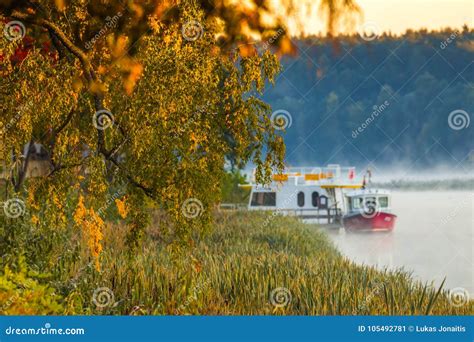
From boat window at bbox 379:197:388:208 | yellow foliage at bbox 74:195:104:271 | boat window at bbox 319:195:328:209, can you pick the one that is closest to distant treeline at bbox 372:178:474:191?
boat window at bbox 319:195:328:209

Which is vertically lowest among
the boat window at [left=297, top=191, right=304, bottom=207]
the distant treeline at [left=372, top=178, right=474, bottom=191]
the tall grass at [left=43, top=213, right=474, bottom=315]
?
the tall grass at [left=43, top=213, right=474, bottom=315]

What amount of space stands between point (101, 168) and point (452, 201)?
119m

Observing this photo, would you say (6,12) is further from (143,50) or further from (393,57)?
(393,57)

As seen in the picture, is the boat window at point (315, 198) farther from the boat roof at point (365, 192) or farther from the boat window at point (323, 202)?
the boat roof at point (365, 192)

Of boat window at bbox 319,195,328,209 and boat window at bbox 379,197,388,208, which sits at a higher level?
boat window at bbox 319,195,328,209

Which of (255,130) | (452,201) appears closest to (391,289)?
(255,130)

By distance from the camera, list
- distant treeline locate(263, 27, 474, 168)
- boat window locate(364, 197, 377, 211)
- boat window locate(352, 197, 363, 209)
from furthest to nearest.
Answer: distant treeline locate(263, 27, 474, 168), boat window locate(364, 197, 377, 211), boat window locate(352, 197, 363, 209)

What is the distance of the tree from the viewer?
38.2 ft

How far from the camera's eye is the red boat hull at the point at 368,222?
47656 mm

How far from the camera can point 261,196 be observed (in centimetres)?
4706

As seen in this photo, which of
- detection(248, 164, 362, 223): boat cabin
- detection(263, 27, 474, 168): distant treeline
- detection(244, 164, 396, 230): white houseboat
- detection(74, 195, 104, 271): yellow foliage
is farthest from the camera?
detection(263, 27, 474, 168): distant treeline

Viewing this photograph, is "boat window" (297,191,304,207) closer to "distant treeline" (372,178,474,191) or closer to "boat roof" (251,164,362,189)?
"boat roof" (251,164,362,189)

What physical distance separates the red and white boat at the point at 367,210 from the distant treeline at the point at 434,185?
330 feet

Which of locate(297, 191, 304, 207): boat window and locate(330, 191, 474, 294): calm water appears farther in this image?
locate(297, 191, 304, 207): boat window
